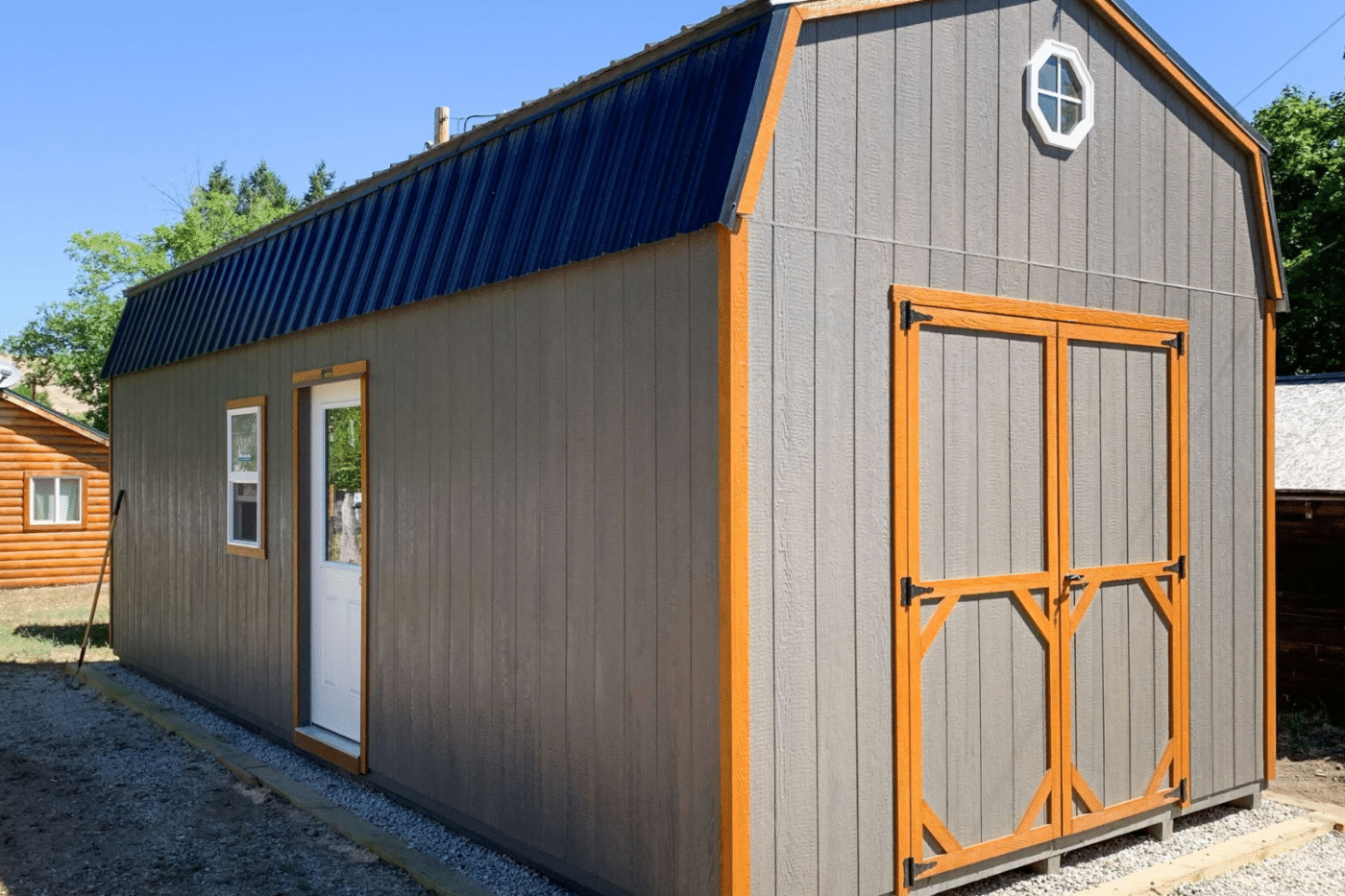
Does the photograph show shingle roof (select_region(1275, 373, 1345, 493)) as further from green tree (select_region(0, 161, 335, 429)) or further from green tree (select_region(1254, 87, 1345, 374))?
green tree (select_region(0, 161, 335, 429))

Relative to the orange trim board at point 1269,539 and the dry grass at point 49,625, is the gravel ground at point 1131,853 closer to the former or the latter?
the orange trim board at point 1269,539

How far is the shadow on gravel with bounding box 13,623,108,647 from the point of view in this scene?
1143 cm

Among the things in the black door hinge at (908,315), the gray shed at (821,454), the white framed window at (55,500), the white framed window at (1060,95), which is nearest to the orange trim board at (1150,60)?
the gray shed at (821,454)

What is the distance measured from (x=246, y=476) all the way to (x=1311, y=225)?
20750mm

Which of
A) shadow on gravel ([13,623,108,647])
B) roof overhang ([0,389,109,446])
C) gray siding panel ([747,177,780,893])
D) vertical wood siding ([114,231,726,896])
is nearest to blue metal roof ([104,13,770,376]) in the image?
vertical wood siding ([114,231,726,896])


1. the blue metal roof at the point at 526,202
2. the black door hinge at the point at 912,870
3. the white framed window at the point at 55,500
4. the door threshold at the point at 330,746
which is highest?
the blue metal roof at the point at 526,202

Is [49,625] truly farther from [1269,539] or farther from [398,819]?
[1269,539]

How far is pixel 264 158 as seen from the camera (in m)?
51.8

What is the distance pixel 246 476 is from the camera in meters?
7.37

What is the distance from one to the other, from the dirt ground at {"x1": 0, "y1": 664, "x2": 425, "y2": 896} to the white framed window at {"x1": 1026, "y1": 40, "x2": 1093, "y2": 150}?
13.2 feet

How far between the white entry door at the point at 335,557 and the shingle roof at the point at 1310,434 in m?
6.02

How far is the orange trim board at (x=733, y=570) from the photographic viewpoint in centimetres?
353

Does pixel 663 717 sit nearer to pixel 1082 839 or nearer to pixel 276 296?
pixel 1082 839

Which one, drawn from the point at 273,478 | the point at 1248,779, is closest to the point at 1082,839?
the point at 1248,779
